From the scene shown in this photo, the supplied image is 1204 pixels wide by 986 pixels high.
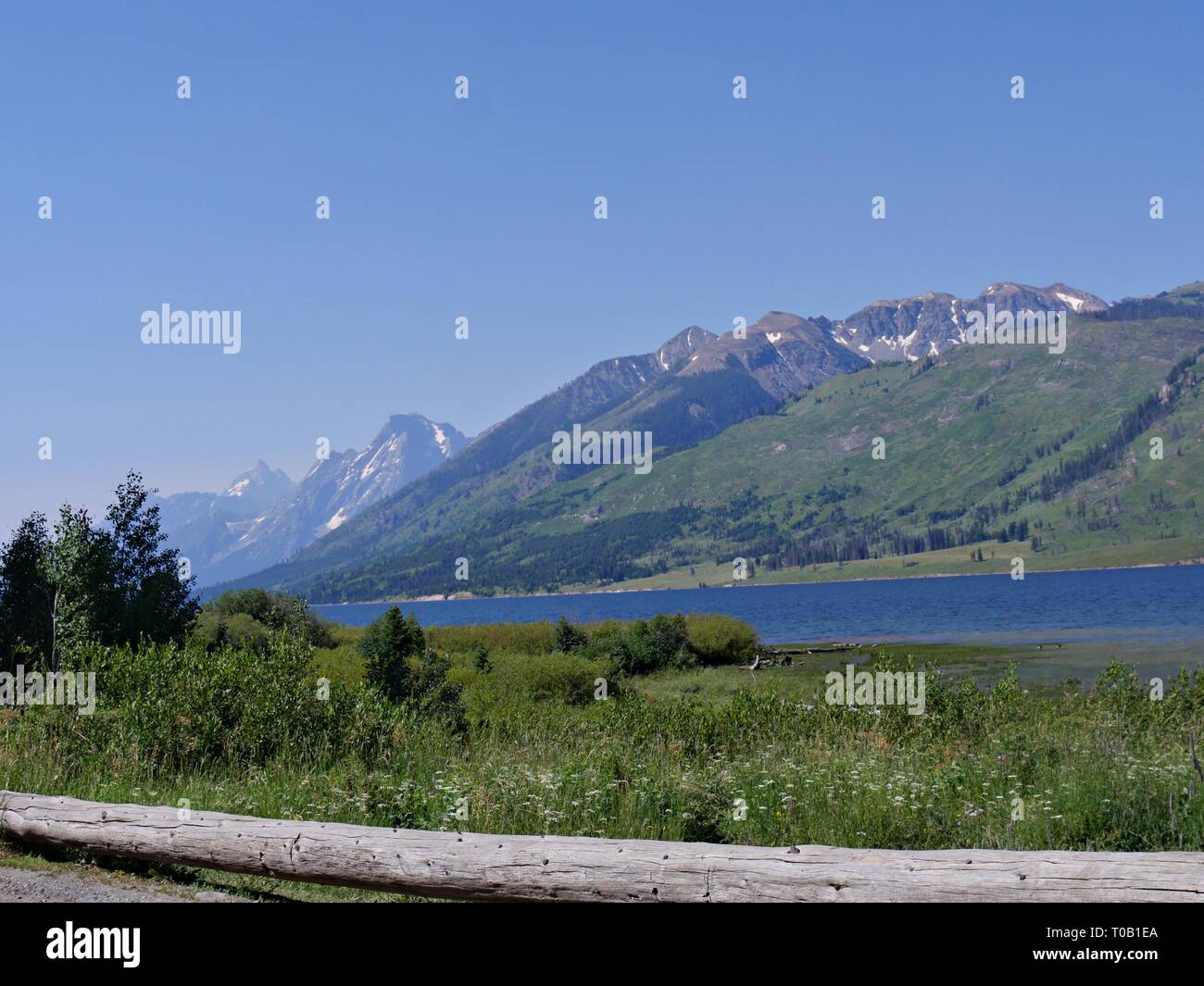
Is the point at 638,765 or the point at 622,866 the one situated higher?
the point at 622,866

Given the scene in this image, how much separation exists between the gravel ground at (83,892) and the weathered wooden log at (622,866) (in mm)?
294

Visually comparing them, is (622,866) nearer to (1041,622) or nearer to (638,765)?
(638,765)

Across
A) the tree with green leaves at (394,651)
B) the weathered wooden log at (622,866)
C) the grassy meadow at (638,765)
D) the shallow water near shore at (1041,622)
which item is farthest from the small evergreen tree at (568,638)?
the weathered wooden log at (622,866)

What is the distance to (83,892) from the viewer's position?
972 cm

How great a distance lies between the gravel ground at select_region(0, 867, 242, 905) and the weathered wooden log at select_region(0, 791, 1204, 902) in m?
0.29

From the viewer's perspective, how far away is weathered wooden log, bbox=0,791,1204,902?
7430 millimetres

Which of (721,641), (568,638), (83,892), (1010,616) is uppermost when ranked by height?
(83,892)

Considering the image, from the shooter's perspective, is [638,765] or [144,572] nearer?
[638,765]

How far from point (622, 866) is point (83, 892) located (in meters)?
5.52

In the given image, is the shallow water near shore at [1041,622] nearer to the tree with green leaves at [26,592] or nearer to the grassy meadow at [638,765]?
the grassy meadow at [638,765]

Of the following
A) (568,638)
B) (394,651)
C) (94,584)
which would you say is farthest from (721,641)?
(94,584)

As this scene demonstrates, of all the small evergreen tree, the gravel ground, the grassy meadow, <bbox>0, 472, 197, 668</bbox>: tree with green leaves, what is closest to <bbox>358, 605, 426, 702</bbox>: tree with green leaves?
<bbox>0, 472, 197, 668</bbox>: tree with green leaves

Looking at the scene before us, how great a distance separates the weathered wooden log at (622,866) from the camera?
24.4 feet

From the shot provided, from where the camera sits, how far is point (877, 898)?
7.62m
